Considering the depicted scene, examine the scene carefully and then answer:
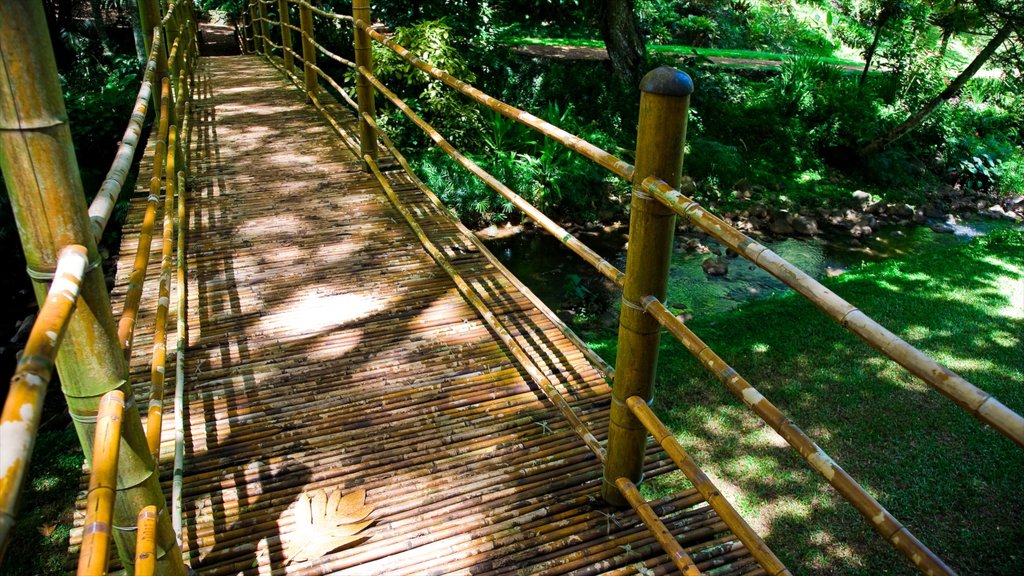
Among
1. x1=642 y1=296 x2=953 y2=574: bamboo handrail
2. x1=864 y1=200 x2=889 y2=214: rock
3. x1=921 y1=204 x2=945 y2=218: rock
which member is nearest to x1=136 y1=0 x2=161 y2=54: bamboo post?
x1=642 y1=296 x2=953 y2=574: bamboo handrail

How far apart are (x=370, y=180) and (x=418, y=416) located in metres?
2.05

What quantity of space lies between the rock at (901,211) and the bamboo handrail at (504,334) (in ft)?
27.3

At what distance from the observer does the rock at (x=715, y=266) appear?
708 centimetres

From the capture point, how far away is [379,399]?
206 centimetres

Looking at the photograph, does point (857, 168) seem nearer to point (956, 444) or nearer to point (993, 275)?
point (993, 275)

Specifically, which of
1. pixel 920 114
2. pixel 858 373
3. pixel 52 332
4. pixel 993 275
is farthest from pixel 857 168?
pixel 52 332

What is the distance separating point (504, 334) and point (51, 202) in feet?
4.69

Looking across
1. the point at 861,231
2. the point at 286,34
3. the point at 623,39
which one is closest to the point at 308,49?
the point at 286,34

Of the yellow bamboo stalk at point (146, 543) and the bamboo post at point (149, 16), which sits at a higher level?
the bamboo post at point (149, 16)

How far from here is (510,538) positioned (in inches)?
63.4

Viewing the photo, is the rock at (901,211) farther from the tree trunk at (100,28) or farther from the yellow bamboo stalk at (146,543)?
the tree trunk at (100,28)

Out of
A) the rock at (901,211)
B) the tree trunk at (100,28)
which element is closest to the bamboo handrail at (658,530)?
the rock at (901,211)

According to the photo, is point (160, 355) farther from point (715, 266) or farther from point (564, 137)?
point (715, 266)

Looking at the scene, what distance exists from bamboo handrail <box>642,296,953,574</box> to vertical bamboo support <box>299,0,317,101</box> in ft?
13.0
